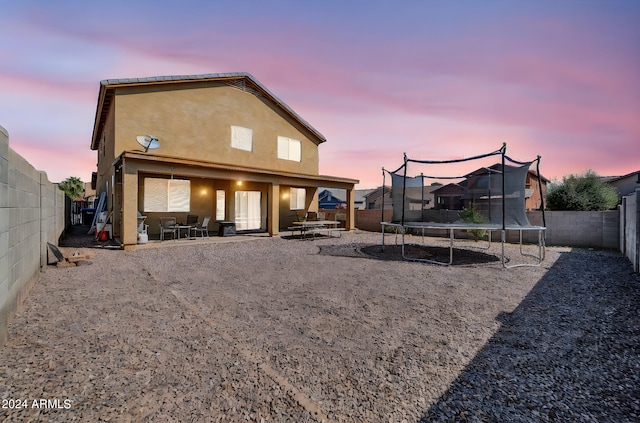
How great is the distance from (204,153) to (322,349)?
465 inches

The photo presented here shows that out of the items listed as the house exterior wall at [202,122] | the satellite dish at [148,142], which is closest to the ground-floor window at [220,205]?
the house exterior wall at [202,122]

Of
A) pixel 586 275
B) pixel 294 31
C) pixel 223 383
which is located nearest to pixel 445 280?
pixel 586 275

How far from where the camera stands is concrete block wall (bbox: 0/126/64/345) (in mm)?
3227

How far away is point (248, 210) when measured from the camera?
15227 millimetres

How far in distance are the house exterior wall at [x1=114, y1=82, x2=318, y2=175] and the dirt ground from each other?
7.01m

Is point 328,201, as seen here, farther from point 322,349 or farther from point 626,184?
point 322,349

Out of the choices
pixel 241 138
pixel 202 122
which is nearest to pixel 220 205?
pixel 241 138

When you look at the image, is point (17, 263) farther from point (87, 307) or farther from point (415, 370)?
point (415, 370)

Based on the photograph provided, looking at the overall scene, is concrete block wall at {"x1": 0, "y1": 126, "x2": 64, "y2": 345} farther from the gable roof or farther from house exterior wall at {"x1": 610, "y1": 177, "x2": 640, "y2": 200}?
house exterior wall at {"x1": 610, "y1": 177, "x2": 640, "y2": 200}

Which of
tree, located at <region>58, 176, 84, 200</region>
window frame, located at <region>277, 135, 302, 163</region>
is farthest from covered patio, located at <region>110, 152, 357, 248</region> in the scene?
tree, located at <region>58, 176, 84, 200</region>

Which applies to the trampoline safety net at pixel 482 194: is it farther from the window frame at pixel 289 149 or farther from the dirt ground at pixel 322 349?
the window frame at pixel 289 149

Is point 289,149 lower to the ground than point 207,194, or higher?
higher

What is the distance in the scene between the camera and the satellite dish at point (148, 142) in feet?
35.2

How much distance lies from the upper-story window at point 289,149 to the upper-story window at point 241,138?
6.20ft
